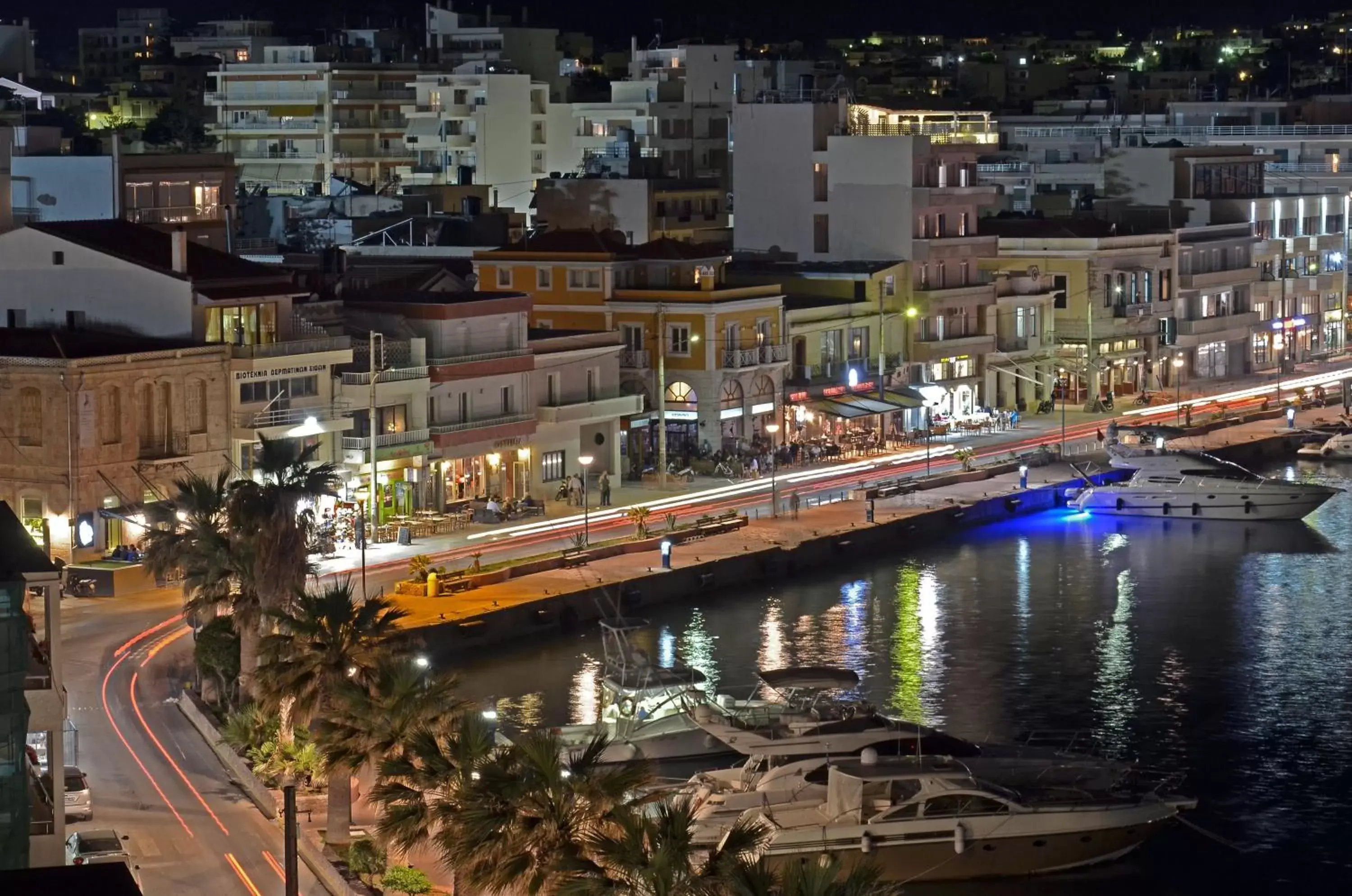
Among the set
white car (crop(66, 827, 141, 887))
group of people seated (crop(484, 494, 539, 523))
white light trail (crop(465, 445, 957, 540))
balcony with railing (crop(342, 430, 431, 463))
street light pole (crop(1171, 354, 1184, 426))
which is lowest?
white car (crop(66, 827, 141, 887))

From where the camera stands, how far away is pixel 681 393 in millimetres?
79438

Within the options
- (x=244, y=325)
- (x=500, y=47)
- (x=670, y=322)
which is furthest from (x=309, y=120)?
(x=244, y=325)

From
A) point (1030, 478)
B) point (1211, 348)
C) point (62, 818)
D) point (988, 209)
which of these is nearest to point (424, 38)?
point (988, 209)

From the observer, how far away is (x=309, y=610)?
3769cm

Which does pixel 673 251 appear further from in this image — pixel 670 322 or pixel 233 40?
pixel 233 40

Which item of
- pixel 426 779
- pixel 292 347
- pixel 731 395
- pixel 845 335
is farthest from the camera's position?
pixel 845 335

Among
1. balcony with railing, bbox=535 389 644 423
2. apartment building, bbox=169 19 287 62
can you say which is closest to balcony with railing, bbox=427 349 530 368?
balcony with railing, bbox=535 389 644 423

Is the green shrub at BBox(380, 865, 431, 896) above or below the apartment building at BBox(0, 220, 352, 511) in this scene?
below

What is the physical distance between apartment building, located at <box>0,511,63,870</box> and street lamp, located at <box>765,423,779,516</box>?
134 ft

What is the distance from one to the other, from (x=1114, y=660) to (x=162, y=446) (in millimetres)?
22047

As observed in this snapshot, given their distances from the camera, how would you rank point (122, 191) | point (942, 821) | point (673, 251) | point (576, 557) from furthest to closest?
1. point (122, 191)
2. point (673, 251)
3. point (576, 557)
4. point (942, 821)

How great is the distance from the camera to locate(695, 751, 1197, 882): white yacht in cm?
4022

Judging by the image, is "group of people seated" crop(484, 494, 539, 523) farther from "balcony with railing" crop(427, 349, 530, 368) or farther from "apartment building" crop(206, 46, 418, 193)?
"apartment building" crop(206, 46, 418, 193)

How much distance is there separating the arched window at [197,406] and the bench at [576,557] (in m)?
9.07
